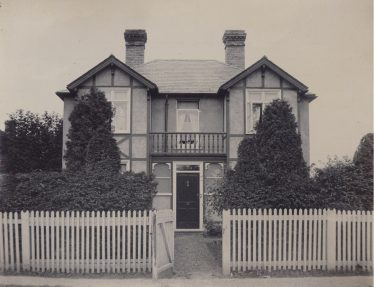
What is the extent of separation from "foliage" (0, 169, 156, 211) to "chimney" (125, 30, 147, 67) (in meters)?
10.7

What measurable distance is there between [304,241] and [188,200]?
29.6ft

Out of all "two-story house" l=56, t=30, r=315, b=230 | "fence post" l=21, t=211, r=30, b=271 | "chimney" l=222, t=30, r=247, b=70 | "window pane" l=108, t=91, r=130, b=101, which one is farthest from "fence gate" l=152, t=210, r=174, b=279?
"chimney" l=222, t=30, r=247, b=70

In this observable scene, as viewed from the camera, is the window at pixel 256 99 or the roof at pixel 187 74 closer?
the window at pixel 256 99

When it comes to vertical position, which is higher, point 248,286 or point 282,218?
point 282,218

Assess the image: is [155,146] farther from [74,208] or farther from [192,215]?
[74,208]

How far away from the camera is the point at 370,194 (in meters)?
11.7

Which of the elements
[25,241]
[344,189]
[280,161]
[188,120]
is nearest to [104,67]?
[188,120]

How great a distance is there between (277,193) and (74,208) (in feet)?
17.6

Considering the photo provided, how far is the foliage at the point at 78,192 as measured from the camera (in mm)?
11508

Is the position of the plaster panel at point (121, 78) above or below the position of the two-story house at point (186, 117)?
above

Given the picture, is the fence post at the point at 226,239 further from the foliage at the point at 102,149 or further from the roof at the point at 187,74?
the roof at the point at 187,74

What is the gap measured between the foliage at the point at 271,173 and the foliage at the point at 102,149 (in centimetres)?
426

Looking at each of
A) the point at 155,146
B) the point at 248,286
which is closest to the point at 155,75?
the point at 155,146

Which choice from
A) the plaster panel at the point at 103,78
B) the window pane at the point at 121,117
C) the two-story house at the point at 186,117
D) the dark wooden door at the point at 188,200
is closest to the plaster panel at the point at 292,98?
the two-story house at the point at 186,117
